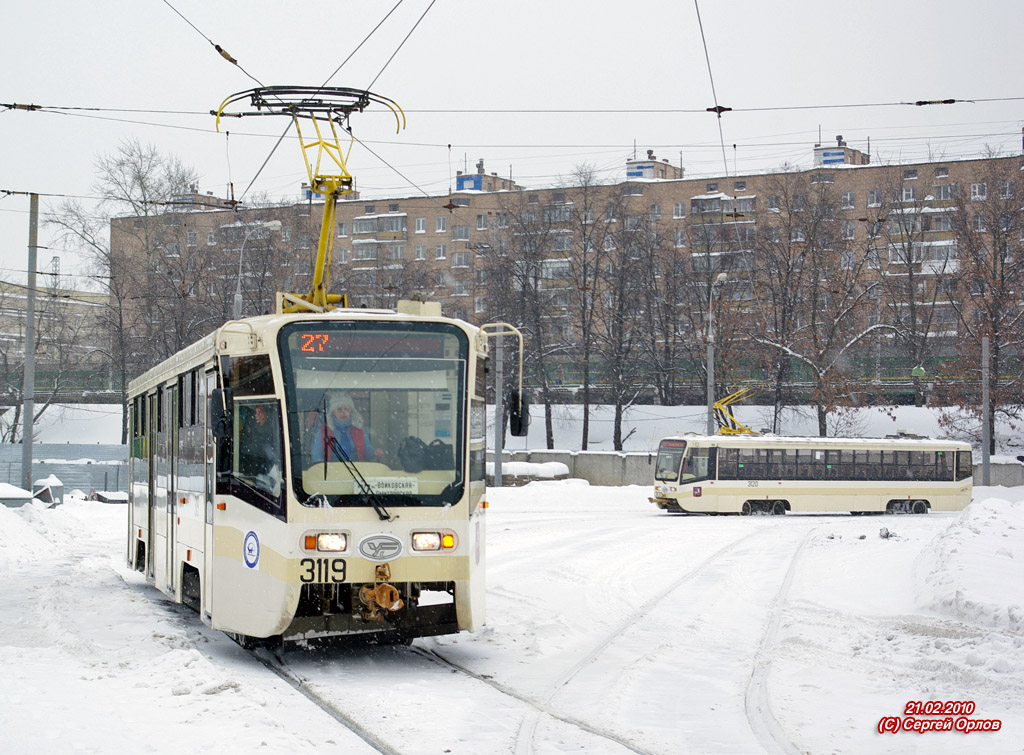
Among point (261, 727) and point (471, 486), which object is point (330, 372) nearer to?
point (471, 486)

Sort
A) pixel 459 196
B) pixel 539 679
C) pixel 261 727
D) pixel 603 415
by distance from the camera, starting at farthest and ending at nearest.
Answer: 1. pixel 459 196
2. pixel 603 415
3. pixel 539 679
4. pixel 261 727

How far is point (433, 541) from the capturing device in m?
9.38

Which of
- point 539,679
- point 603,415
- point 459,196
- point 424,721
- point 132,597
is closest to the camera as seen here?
point 424,721

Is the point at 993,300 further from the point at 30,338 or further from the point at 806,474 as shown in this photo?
the point at 30,338

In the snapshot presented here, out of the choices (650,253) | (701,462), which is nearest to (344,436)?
(701,462)

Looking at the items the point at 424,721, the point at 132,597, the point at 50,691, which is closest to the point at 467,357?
the point at 424,721

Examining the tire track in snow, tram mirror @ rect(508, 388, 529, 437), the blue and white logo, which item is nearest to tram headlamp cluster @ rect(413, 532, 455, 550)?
tram mirror @ rect(508, 388, 529, 437)

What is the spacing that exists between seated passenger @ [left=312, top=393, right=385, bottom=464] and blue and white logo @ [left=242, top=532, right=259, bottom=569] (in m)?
0.83

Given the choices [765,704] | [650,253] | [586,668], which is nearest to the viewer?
[765,704]

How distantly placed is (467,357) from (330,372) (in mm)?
1114

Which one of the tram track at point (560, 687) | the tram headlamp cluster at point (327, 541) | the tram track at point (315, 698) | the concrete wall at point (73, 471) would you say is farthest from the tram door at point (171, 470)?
the concrete wall at point (73, 471)

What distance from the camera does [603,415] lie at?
6531cm

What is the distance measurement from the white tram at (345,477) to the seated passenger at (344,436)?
1 cm

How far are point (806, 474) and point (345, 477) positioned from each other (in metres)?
31.3
